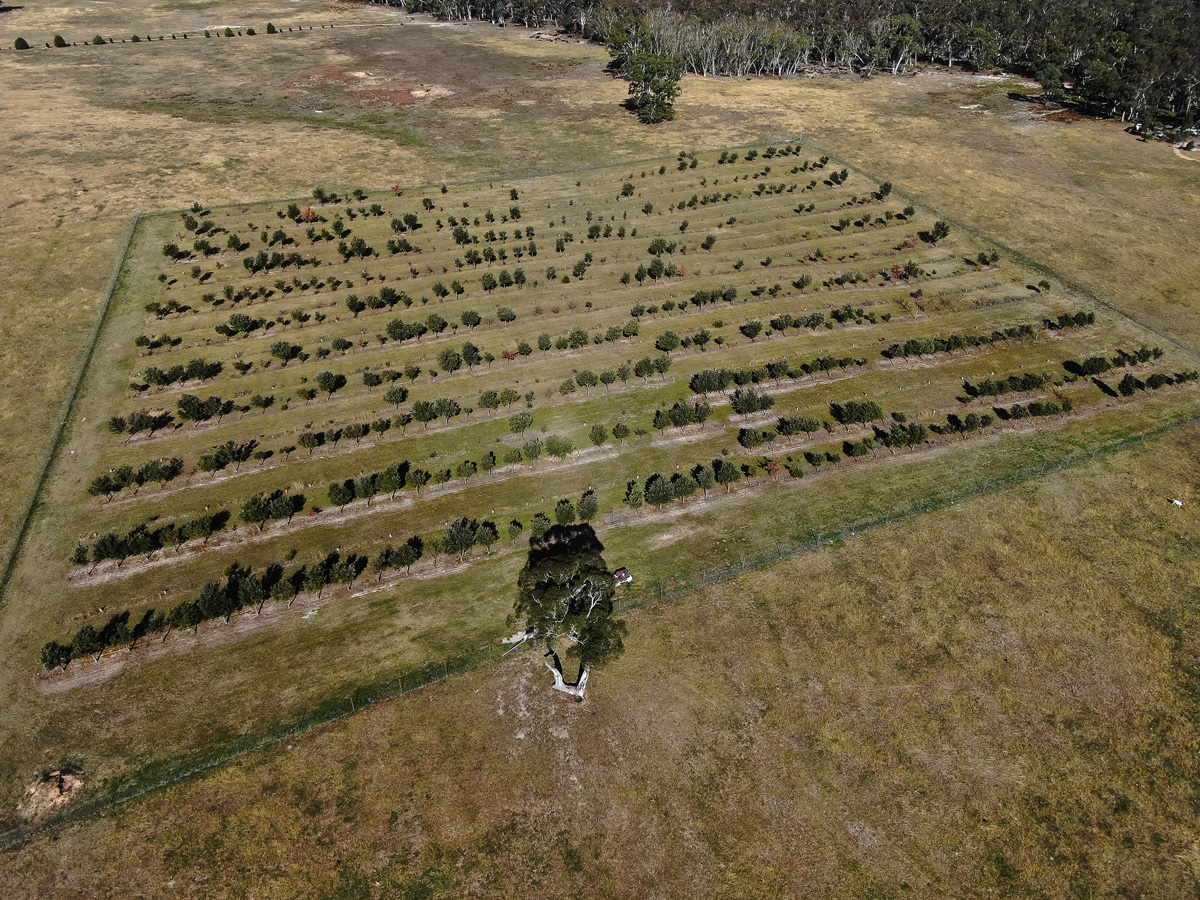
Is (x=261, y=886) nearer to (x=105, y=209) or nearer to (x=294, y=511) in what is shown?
(x=294, y=511)

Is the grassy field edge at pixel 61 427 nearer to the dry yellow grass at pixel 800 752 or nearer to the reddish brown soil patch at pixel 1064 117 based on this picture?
the dry yellow grass at pixel 800 752

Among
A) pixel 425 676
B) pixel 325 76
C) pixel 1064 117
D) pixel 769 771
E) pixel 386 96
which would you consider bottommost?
pixel 425 676

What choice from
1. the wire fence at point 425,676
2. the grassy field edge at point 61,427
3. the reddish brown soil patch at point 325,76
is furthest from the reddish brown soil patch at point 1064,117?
the grassy field edge at point 61,427

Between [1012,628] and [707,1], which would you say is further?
[707,1]

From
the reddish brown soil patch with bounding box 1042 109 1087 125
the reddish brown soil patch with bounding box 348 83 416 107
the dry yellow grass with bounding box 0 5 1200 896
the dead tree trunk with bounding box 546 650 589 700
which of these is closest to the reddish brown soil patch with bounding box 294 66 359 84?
the reddish brown soil patch with bounding box 348 83 416 107

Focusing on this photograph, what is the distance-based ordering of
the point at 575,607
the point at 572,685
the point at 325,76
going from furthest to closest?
the point at 325,76 → the point at 575,607 → the point at 572,685

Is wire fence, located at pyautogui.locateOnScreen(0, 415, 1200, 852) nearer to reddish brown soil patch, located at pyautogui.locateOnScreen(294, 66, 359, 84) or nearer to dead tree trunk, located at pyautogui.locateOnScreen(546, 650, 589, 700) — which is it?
dead tree trunk, located at pyautogui.locateOnScreen(546, 650, 589, 700)

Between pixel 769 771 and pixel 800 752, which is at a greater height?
pixel 800 752

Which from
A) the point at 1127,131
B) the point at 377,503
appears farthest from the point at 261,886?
the point at 1127,131

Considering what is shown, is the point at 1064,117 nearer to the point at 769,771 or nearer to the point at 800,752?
the point at 800,752

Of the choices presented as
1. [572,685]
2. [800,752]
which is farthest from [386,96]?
[800,752]

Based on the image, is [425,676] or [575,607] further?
[575,607]
